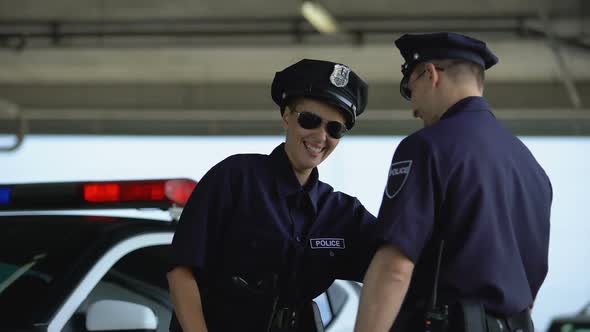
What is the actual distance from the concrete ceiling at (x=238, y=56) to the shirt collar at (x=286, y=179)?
25.9ft

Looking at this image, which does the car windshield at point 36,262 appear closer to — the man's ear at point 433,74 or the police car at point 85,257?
the police car at point 85,257

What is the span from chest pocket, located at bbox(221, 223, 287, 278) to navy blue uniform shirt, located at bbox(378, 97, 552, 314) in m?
0.36

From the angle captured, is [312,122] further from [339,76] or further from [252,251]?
[252,251]

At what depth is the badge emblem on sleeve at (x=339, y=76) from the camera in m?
2.82

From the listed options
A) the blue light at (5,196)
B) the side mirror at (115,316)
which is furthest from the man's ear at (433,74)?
the blue light at (5,196)

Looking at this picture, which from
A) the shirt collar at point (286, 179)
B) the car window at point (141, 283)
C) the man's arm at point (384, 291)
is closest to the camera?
the man's arm at point (384, 291)

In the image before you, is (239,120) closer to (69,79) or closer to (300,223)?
(69,79)

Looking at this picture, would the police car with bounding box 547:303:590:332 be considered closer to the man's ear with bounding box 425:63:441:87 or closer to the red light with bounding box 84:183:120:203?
the red light with bounding box 84:183:120:203

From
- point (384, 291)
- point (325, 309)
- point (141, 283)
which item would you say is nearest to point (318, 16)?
point (325, 309)

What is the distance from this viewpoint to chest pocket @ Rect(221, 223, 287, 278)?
8.84 ft

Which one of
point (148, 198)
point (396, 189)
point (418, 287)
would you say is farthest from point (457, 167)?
point (148, 198)

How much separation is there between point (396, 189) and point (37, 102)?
41.7ft

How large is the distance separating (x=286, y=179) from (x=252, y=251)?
0.75ft

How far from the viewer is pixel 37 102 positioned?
47.7 feet
